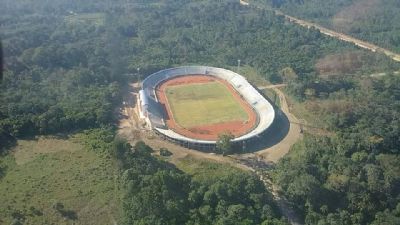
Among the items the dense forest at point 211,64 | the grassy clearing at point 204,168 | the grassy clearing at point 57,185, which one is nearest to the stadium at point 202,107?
the grassy clearing at point 204,168

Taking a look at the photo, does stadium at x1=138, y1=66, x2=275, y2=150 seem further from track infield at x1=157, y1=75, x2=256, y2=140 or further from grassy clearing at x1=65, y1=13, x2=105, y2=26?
grassy clearing at x1=65, y1=13, x2=105, y2=26

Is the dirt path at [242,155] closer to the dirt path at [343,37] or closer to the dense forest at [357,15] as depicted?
the dirt path at [343,37]

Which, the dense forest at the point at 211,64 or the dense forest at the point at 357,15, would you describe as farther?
the dense forest at the point at 357,15

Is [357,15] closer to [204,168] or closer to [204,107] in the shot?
[204,107]

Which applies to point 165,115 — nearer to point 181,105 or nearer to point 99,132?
point 181,105

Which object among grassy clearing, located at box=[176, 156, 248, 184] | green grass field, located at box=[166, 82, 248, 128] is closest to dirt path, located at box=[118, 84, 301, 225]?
grassy clearing, located at box=[176, 156, 248, 184]

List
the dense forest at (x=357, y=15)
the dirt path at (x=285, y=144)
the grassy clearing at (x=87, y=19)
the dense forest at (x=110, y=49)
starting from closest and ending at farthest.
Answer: the dirt path at (x=285, y=144) → the dense forest at (x=110, y=49) → the grassy clearing at (x=87, y=19) → the dense forest at (x=357, y=15)

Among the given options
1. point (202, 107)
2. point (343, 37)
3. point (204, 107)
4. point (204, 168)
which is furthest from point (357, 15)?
point (204, 168)
